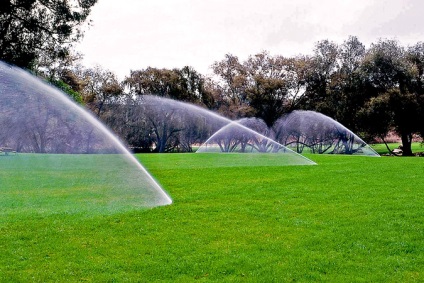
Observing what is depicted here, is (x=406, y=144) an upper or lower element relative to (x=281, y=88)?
lower

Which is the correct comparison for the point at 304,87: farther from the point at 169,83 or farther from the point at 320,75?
the point at 169,83

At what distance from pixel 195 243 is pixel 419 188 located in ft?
29.9

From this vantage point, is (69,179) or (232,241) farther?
(69,179)

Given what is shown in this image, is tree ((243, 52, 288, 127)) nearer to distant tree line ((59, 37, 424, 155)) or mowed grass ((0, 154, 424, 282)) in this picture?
distant tree line ((59, 37, 424, 155))

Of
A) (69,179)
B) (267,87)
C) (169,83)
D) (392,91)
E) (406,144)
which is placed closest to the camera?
(69,179)

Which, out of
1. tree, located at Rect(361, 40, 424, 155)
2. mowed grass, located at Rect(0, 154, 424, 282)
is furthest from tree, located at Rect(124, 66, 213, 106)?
mowed grass, located at Rect(0, 154, 424, 282)

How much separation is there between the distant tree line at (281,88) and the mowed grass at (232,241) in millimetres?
27305

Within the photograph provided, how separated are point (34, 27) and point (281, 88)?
35863 mm

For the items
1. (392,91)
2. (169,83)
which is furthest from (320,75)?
(169,83)

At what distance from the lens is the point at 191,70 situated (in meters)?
57.2

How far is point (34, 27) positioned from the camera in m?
20.3

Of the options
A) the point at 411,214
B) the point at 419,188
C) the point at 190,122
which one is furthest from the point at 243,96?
the point at 411,214

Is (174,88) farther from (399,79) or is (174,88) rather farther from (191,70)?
(399,79)

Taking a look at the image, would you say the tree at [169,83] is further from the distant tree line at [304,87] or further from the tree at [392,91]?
the tree at [392,91]
